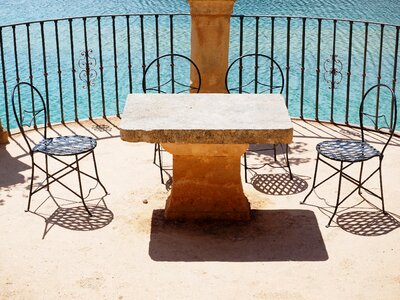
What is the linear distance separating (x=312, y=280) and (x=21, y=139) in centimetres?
391

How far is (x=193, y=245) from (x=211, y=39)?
2546 millimetres

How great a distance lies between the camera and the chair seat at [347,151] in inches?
215

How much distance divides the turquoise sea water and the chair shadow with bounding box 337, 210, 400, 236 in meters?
4.86

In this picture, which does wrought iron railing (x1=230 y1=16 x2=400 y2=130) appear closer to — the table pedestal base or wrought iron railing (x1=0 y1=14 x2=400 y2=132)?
wrought iron railing (x1=0 y1=14 x2=400 y2=132)

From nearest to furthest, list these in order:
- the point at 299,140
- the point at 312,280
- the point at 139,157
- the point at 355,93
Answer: the point at 312,280 < the point at 139,157 < the point at 299,140 < the point at 355,93

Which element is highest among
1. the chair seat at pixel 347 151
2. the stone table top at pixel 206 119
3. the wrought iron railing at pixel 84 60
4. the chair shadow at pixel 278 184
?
the stone table top at pixel 206 119

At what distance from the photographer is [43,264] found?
4879mm

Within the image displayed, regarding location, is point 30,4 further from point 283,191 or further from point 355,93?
point 283,191

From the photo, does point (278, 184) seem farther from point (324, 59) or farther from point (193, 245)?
point (324, 59)

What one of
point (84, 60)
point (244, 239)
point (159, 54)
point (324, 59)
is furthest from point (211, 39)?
point (84, 60)

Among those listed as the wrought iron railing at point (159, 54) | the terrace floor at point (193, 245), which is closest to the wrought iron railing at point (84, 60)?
the wrought iron railing at point (159, 54)

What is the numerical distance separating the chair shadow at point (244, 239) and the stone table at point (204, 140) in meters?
→ 0.13

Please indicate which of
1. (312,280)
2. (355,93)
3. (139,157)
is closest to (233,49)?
(355,93)

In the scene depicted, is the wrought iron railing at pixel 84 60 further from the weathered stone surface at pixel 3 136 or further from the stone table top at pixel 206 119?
the stone table top at pixel 206 119
